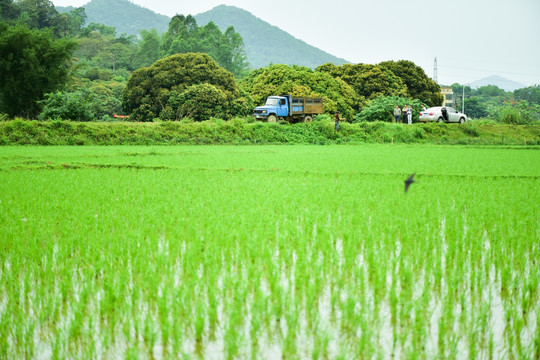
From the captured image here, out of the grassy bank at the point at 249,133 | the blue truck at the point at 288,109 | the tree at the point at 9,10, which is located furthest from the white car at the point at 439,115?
the tree at the point at 9,10

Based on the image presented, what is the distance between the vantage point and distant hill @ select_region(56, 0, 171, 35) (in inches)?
6436

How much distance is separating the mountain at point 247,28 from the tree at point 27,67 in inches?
5200

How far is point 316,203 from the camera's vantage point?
6414 millimetres

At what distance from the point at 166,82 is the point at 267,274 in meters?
24.6

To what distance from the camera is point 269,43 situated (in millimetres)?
183500

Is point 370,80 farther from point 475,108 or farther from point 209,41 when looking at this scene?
point 475,108

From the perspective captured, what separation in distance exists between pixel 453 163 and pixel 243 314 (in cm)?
1027

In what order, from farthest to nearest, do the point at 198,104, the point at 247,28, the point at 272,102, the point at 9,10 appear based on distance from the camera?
1. the point at 247,28
2. the point at 9,10
3. the point at 198,104
4. the point at 272,102

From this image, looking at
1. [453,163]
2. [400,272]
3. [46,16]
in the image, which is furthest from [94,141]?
[46,16]

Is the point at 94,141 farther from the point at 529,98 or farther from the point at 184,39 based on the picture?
the point at 529,98

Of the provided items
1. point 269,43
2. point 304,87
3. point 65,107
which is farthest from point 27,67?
point 269,43

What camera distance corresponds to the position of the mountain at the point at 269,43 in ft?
571

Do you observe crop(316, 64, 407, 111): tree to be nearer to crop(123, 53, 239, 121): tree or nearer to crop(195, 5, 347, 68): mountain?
crop(123, 53, 239, 121): tree

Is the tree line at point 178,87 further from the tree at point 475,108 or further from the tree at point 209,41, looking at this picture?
the tree at point 475,108
